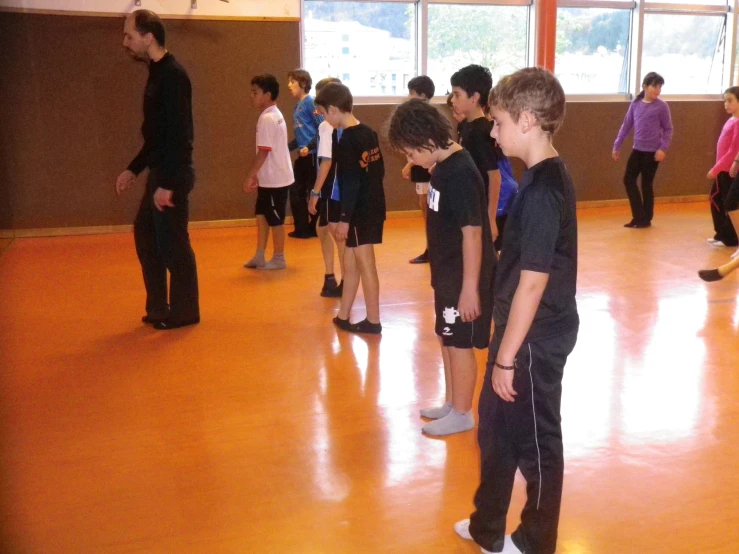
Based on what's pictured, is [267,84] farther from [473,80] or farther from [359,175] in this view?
[473,80]

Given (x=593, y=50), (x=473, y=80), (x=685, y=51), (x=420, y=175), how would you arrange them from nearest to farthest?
(x=473, y=80)
(x=420, y=175)
(x=593, y=50)
(x=685, y=51)

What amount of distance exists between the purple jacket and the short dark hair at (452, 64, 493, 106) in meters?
4.70

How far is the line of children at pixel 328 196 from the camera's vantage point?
4453 millimetres

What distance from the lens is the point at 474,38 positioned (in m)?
9.06

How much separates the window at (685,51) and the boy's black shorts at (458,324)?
8031mm

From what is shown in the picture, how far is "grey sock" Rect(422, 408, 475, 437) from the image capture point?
305cm

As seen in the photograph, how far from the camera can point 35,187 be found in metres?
7.52

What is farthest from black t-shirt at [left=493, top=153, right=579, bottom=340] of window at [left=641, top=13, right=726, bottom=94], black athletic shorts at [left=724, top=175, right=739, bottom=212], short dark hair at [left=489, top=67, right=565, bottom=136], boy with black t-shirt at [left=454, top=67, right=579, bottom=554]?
window at [left=641, top=13, right=726, bottom=94]

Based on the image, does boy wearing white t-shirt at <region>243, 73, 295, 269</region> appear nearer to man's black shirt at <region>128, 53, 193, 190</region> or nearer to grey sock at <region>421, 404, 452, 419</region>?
man's black shirt at <region>128, 53, 193, 190</region>

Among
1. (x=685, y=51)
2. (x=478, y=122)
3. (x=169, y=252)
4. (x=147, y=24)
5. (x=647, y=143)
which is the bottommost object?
(x=169, y=252)

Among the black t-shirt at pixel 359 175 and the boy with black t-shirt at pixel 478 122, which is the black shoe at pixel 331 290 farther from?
the boy with black t-shirt at pixel 478 122

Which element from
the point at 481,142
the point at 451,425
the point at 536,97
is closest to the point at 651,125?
the point at 481,142

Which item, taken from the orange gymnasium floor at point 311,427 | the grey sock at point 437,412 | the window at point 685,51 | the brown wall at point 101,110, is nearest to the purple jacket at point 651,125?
the window at point 685,51

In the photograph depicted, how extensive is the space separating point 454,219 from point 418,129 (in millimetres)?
343
